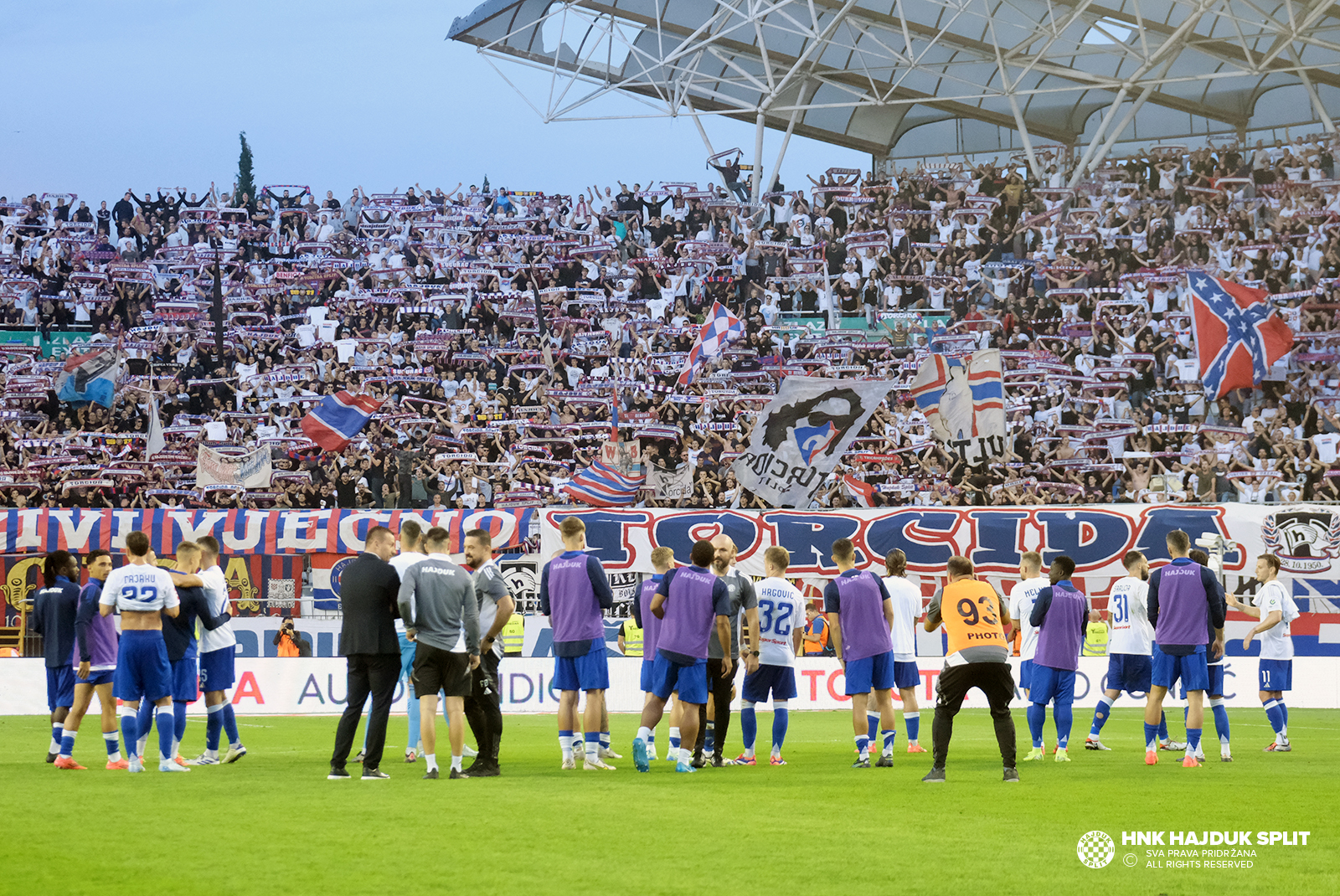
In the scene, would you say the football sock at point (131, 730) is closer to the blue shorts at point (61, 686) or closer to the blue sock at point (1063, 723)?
the blue shorts at point (61, 686)

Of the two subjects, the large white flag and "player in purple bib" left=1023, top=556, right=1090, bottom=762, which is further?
the large white flag

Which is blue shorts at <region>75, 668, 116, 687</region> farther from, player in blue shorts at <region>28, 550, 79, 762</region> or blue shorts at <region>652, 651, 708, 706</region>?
blue shorts at <region>652, 651, 708, 706</region>

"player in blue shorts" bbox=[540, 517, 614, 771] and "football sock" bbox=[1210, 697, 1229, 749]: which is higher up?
"player in blue shorts" bbox=[540, 517, 614, 771]

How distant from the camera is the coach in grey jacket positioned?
468 inches

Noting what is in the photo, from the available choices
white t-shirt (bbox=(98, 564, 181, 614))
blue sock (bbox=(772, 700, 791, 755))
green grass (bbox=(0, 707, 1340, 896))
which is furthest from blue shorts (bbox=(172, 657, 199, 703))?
blue sock (bbox=(772, 700, 791, 755))

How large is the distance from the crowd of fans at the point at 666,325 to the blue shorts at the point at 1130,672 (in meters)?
12.8

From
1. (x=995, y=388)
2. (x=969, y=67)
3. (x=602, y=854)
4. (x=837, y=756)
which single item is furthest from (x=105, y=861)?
(x=969, y=67)

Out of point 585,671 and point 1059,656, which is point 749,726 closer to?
point 585,671

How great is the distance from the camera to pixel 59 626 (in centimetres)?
1431

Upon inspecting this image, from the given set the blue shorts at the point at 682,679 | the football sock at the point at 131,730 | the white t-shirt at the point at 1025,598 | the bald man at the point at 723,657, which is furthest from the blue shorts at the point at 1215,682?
the football sock at the point at 131,730

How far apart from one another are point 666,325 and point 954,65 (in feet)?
43.8

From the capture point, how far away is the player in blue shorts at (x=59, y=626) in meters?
14.2

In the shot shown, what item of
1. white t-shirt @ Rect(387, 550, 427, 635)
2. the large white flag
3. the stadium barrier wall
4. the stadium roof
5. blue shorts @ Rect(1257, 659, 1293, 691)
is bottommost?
the stadium barrier wall

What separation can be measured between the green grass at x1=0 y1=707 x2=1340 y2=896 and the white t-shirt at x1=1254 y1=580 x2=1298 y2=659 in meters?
1.83
